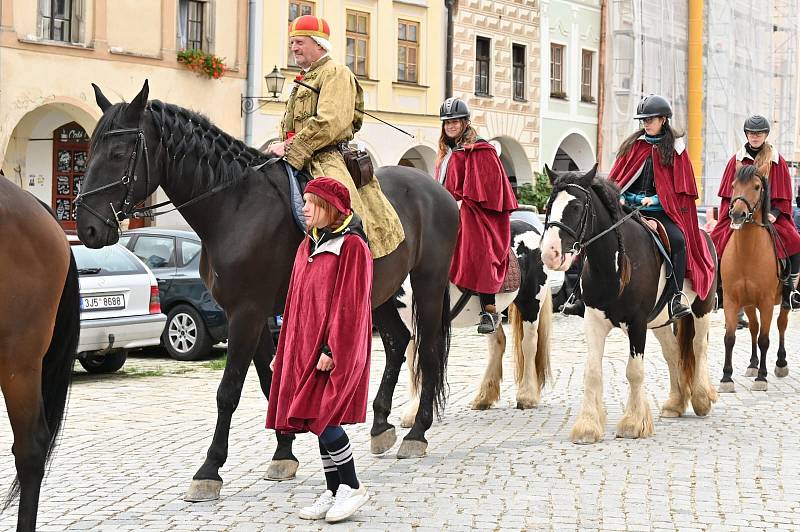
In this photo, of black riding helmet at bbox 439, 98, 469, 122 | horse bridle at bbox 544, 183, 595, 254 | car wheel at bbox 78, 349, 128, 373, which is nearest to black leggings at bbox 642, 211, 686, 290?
horse bridle at bbox 544, 183, 595, 254

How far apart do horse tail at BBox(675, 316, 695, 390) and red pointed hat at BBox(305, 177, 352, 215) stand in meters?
5.07

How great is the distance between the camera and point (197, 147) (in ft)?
25.3

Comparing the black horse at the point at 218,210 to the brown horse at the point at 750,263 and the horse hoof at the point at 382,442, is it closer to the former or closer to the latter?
the horse hoof at the point at 382,442

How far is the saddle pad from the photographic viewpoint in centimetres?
1088

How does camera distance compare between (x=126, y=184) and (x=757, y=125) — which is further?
(x=757, y=125)

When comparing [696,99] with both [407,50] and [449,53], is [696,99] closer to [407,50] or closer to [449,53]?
[449,53]

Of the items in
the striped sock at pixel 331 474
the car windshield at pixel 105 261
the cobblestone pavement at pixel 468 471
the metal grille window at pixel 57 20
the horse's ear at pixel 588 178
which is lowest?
the cobblestone pavement at pixel 468 471

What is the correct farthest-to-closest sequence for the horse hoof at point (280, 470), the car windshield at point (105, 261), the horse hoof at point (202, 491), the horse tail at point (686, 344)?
the car windshield at point (105, 261), the horse tail at point (686, 344), the horse hoof at point (280, 470), the horse hoof at point (202, 491)

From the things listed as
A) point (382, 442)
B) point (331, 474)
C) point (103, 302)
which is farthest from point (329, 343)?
point (103, 302)

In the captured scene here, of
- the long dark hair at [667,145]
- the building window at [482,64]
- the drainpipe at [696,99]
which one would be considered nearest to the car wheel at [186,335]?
the long dark hair at [667,145]

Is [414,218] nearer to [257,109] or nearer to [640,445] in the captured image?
[640,445]

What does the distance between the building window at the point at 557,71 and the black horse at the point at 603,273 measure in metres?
30.8

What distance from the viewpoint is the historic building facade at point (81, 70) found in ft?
81.8

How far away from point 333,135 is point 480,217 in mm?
2893
